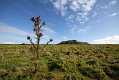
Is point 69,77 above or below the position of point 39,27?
below

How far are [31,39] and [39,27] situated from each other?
1.07 meters

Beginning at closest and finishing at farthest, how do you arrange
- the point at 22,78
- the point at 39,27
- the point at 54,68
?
the point at 22,78
the point at 39,27
the point at 54,68

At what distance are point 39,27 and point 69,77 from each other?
14.0ft

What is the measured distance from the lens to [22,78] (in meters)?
12.5

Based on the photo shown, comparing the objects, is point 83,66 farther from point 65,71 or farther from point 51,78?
point 51,78

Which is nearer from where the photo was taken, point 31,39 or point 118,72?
point 31,39

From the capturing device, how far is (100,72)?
14.5 metres

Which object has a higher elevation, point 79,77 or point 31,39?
point 31,39

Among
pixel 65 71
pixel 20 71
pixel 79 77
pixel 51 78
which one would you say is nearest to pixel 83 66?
pixel 65 71

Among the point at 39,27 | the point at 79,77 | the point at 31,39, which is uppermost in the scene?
the point at 39,27

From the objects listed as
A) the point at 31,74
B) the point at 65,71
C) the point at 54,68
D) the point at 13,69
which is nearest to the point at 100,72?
the point at 65,71

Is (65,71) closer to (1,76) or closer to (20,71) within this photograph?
(20,71)

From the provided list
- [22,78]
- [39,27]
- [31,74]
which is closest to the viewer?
[22,78]

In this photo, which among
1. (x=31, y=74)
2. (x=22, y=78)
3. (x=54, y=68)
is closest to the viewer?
(x=22, y=78)
